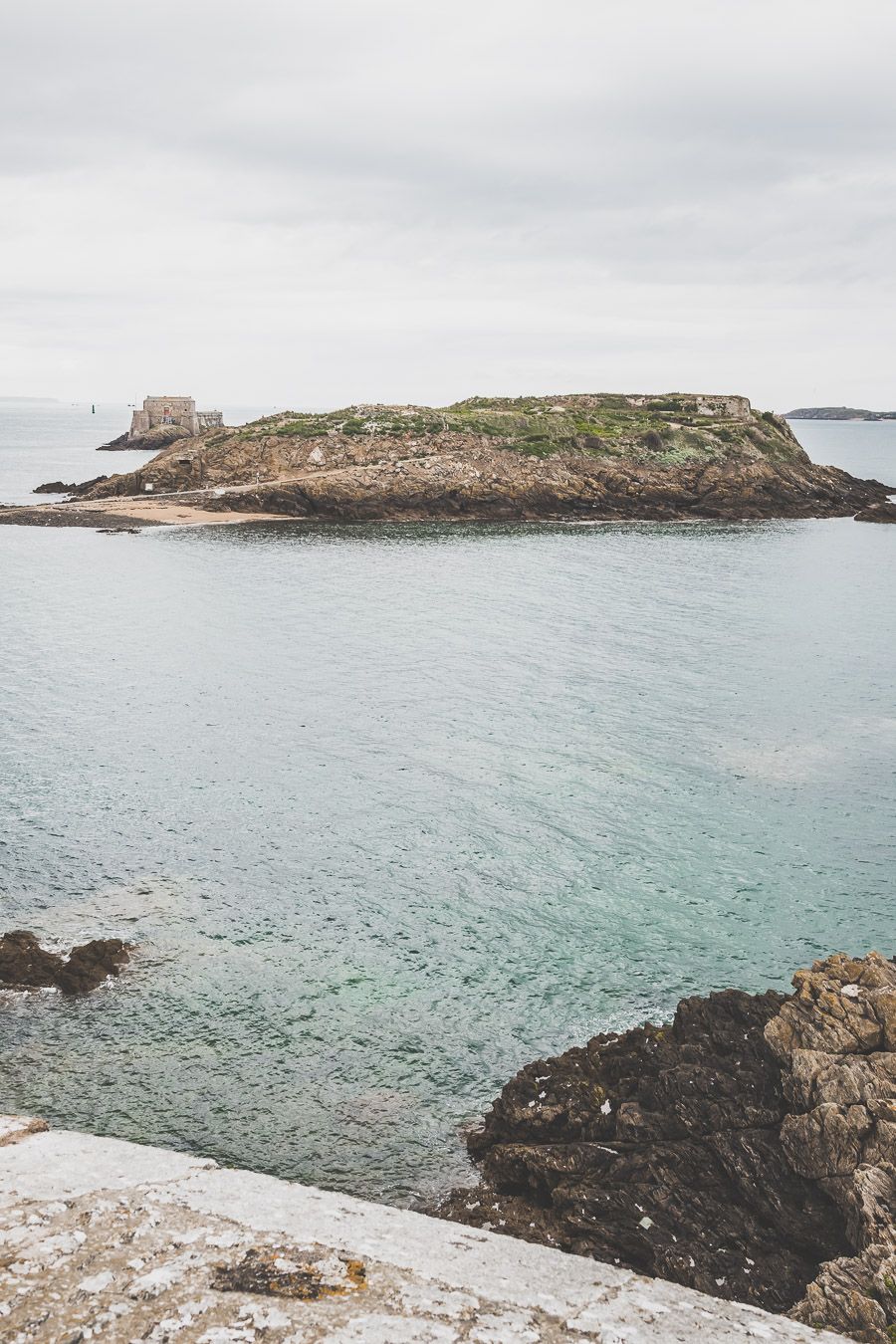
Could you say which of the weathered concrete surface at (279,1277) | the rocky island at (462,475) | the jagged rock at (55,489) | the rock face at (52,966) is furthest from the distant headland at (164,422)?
the weathered concrete surface at (279,1277)

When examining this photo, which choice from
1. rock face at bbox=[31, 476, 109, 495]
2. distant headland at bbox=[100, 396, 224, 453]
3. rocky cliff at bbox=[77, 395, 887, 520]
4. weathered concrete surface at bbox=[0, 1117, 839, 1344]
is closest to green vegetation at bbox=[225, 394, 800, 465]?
rocky cliff at bbox=[77, 395, 887, 520]

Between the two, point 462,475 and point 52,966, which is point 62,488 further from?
point 52,966

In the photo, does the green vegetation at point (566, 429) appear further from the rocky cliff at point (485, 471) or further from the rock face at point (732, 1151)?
the rock face at point (732, 1151)

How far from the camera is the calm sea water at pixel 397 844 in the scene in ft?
56.3

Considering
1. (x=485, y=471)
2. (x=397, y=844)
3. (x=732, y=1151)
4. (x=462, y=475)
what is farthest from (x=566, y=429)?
(x=732, y=1151)

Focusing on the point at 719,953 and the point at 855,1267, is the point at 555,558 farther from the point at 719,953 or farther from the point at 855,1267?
the point at 855,1267

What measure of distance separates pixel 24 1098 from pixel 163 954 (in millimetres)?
4651

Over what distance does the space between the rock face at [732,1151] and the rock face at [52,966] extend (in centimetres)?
844

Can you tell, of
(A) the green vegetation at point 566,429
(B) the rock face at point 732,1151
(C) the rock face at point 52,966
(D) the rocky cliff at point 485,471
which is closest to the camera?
(B) the rock face at point 732,1151

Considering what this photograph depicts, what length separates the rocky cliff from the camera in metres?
96.8

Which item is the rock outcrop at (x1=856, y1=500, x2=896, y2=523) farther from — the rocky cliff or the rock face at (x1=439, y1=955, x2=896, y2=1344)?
the rock face at (x1=439, y1=955, x2=896, y2=1344)

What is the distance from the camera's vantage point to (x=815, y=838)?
25969 mm

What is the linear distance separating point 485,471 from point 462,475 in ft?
8.83

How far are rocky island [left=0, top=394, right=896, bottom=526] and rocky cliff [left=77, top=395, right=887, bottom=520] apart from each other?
14 cm
